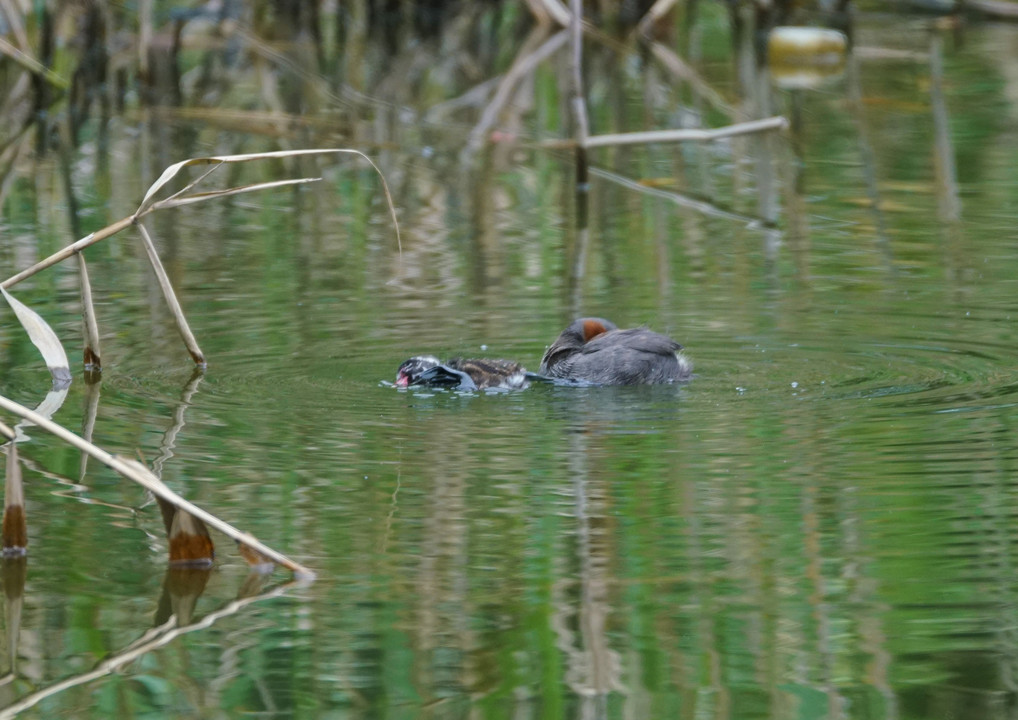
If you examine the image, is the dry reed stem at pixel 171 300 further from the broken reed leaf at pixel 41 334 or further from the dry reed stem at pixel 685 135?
the dry reed stem at pixel 685 135

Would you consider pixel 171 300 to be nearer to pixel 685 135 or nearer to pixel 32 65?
pixel 685 135

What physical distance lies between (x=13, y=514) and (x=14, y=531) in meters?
0.07

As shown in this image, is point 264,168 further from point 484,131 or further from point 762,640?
point 762,640

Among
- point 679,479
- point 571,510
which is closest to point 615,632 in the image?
point 571,510

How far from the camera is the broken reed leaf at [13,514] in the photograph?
14.8 feet

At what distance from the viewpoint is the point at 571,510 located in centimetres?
502

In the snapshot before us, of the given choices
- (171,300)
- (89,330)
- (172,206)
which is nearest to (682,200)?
(171,300)

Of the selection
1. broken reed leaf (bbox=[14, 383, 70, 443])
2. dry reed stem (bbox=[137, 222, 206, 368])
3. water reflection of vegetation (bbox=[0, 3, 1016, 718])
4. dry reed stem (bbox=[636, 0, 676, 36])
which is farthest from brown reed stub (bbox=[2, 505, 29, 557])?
dry reed stem (bbox=[636, 0, 676, 36])

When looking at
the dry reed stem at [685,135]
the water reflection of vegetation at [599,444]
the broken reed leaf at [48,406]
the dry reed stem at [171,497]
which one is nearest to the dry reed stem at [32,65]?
the water reflection of vegetation at [599,444]

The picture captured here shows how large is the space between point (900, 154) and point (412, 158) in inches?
132

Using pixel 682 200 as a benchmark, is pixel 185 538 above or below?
above

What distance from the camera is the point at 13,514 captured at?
15.0 feet

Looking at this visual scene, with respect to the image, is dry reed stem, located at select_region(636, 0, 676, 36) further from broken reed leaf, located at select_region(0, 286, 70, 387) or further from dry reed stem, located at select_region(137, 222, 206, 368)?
broken reed leaf, located at select_region(0, 286, 70, 387)

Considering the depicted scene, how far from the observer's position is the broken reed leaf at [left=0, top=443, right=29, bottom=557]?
14.8ft
